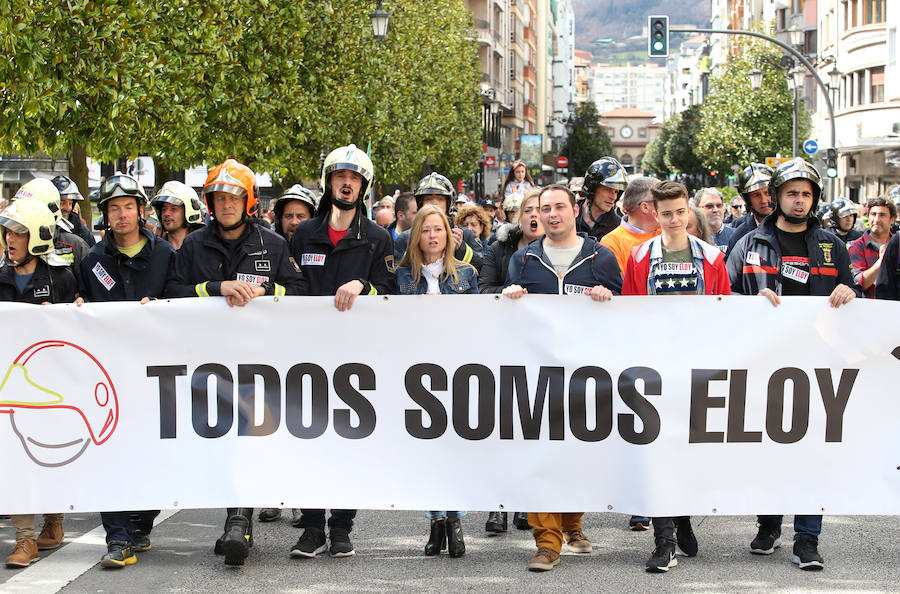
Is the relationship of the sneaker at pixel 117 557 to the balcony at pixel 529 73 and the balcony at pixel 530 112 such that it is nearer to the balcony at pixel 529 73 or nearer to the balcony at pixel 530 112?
the balcony at pixel 529 73

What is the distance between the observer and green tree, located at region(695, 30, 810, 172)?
61.1 m

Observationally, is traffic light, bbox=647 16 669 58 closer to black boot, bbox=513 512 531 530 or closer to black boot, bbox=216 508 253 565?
black boot, bbox=513 512 531 530

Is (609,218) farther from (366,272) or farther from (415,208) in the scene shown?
(366,272)

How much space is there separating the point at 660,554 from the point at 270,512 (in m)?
2.62

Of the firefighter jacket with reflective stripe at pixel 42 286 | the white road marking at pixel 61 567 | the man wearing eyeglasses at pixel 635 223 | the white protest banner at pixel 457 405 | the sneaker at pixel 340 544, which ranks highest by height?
the man wearing eyeglasses at pixel 635 223

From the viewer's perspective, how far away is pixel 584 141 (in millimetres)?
122500

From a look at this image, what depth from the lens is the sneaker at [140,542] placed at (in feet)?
22.7

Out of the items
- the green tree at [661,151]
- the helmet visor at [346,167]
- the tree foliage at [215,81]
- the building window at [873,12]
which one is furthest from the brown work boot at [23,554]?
the green tree at [661,151]

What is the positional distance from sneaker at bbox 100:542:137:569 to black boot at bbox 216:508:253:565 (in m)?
0.47

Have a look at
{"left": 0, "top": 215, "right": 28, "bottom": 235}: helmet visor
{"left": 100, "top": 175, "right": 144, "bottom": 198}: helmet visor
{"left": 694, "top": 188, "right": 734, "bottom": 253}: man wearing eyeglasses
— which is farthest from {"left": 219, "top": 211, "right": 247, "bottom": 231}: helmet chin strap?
{"left": 694, "top": 188, "right": 734, "bottom": 253}: man wearing eyeglasses

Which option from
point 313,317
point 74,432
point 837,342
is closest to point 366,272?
point 313,317

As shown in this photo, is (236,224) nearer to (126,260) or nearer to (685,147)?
(126,260)

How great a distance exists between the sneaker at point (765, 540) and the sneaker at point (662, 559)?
0.59 meters

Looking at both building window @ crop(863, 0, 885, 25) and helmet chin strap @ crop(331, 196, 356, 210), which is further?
building window @ crop(863, 0, 885, 25)
